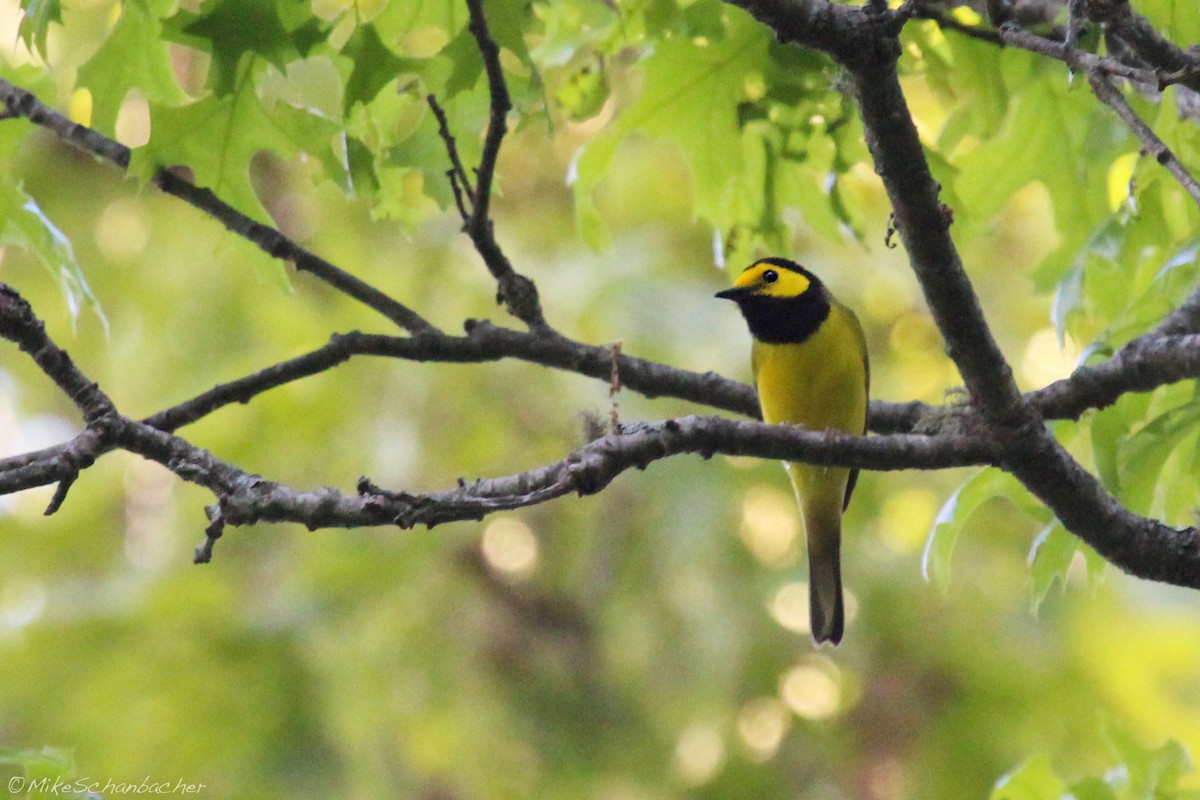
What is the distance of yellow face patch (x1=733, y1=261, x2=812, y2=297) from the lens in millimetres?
4336

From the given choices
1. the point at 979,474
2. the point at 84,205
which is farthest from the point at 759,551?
the point at 84,205

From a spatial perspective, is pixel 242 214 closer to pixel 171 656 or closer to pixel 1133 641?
pixel 171 656

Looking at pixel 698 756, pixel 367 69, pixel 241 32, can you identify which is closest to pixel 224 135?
pixel 241 32

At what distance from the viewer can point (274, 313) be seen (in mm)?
6953

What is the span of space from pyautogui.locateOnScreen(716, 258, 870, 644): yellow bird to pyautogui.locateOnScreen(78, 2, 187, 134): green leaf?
1.90 m

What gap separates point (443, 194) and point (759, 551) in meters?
4.23

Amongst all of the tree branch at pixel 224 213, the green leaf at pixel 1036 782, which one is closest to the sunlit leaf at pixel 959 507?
the green leaf at pixel 1036 782

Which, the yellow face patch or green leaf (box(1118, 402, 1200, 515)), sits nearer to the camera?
green leaf (box(1118, 402, 1200, 515))

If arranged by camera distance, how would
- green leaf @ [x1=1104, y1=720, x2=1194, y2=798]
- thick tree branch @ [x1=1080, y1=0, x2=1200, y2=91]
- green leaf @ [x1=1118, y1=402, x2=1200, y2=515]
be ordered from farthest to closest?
green leaf @ [x1=1104, y1=720, x2=1194, y2=798], green leaf @ [x1=1118, y1=402, x2=1200, y2=515], thick tree branch @ [x1=1080, y1=0, x2=1200, y2=91]

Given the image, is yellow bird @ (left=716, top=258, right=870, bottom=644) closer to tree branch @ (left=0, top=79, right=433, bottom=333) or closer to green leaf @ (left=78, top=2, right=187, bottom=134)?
tree branch @ (left=0, top=79, right=433, bottom=333)

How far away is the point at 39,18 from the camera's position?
2.55m

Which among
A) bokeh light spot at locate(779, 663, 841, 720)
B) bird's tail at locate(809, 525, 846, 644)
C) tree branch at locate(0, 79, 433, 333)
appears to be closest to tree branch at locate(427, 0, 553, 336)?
tree branch at locate(0, 79, 433, 333)

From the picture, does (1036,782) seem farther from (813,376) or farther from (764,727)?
(764,727)

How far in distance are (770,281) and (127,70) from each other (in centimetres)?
223
